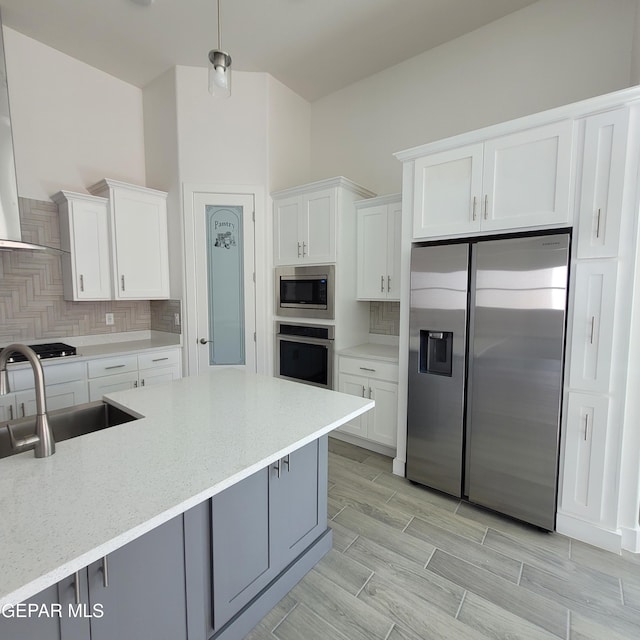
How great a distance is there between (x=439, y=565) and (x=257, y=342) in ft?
7.89

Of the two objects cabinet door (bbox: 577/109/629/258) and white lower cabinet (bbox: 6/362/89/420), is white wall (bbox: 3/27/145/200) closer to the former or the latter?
white lower cabinet (bbox: 6/362/89/420)

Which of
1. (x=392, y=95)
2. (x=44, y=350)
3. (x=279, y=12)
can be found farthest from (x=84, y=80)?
(x=392, y=95)

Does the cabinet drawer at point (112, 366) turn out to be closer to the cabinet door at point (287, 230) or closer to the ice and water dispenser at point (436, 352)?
the cabinet door at point (287, 230)

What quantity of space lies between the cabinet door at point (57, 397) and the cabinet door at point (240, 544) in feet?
6.74

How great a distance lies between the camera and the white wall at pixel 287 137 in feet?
11.6

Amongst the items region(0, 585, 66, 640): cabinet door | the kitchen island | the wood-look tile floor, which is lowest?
the wood-look tile floor

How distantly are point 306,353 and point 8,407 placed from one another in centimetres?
230

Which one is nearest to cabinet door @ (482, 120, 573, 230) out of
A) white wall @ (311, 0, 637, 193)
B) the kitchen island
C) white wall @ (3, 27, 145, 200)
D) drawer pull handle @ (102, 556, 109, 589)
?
white wall @ (311, 0, 637, 193)

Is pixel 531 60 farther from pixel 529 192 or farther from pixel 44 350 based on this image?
pixel 44 350

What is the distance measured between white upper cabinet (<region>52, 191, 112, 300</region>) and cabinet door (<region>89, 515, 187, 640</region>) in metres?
2.69

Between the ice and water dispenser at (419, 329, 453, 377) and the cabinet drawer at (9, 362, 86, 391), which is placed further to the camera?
the cabinet drawer at (9, 362, 86, 391)

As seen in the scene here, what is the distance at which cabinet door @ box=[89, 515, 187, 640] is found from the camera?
98 centimetres

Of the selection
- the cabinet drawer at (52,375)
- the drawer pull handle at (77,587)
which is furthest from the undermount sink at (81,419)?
the cabinet drawer at (52,375)

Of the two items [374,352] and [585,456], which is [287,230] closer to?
[374,352]
